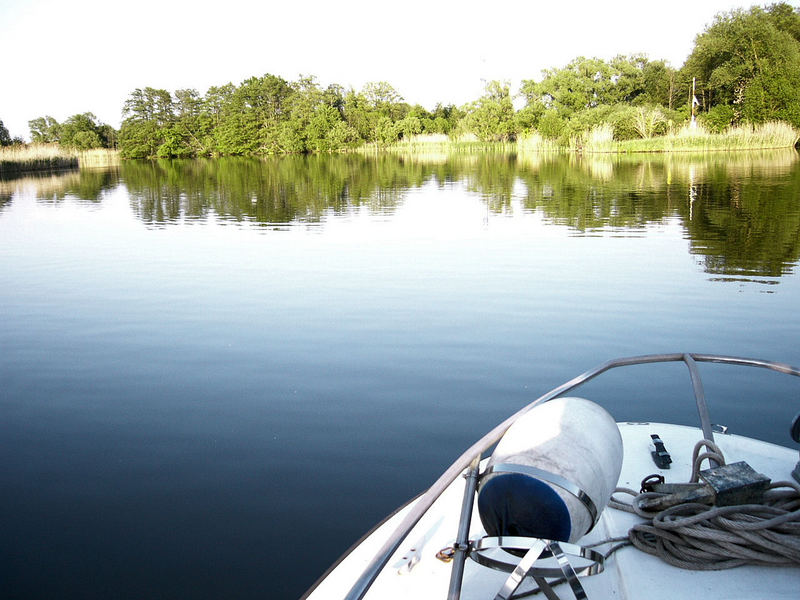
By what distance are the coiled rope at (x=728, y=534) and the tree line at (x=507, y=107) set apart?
42188 mm

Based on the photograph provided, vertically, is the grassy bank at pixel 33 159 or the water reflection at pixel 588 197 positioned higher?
the grassy bank at pixel 33 159

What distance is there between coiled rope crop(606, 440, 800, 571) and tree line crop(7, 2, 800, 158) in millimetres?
42188

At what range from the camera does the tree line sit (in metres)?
41.9

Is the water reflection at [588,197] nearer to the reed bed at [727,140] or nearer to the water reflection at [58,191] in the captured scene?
the water reflection at [58,191]

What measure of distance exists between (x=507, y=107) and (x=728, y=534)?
187 feet

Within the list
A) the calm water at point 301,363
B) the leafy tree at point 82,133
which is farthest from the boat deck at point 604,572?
the leafy tree at point 82,133

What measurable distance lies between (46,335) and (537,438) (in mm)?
7126

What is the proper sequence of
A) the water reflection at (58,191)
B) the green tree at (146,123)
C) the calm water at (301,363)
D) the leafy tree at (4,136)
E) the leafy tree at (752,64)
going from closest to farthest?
1. the calm water at (301,363)
2. the water reflection at (58,191)
3. the leafy tree at (752,64)
4. the leafy tree at (4,136)
5. the green tree at (146,123)

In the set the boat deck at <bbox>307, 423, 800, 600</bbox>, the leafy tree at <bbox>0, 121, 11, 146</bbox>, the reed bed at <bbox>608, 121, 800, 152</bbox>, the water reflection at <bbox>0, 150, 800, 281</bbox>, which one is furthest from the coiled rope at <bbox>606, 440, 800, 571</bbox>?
the leafy tree at <bbox>0, 121, 11, 146</bbox>

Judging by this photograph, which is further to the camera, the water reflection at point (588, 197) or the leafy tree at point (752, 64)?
the leafy tree at point (752, 64)

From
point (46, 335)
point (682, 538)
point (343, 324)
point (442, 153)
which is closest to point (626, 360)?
point (682, 538)

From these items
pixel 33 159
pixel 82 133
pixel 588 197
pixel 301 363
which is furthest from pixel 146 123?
pixel 301 363

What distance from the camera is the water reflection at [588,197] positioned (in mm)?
12000

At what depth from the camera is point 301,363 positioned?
635cm
